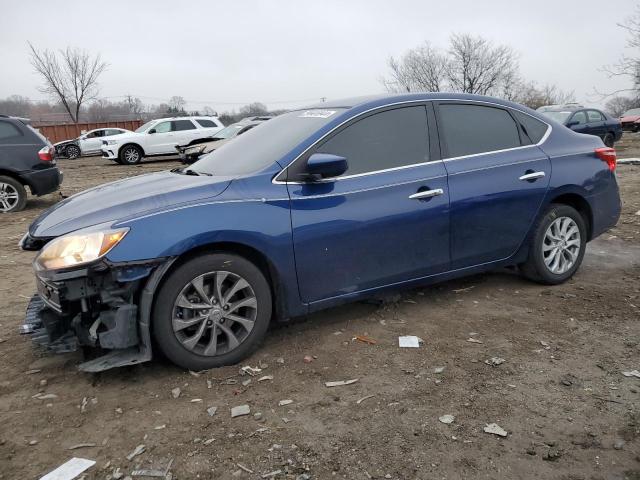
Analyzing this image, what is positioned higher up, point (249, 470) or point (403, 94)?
point (403, 94)

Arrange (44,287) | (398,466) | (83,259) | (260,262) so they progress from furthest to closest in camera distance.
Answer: (260,262) < (44,287) < (83,259) < (398,466)

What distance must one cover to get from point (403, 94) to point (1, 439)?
333cm

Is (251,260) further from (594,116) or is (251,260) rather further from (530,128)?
(594,116)

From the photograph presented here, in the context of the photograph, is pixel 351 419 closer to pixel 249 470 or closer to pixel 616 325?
pixel 249 470

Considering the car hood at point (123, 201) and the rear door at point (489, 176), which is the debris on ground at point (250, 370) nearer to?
the car hood at point (123, 201)

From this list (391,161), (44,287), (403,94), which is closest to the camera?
(44,287)

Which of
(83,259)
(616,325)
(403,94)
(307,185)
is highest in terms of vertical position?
(403,94)

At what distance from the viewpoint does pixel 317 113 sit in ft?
13.0

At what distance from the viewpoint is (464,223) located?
3916mm

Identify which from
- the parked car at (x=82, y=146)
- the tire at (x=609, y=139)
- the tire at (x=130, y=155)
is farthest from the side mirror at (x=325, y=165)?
the parked car at (x=82, y=146)

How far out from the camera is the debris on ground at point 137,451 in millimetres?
2428

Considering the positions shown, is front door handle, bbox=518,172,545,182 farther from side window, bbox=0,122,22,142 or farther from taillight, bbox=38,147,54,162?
side window, bbox=0,122,22,142

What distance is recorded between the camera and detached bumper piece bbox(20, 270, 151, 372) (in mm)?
2881

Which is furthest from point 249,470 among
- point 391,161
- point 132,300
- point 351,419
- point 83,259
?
point 391,161
